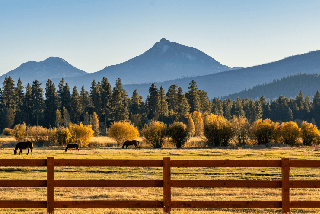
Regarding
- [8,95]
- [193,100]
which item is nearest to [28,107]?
[8,95]

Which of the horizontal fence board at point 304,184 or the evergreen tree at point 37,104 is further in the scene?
the evergreen tree at point 37,104

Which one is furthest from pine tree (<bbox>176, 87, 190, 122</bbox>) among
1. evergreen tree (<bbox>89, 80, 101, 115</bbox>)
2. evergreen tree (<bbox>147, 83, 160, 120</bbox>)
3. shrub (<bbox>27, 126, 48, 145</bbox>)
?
shrub (<bbox>27, 126, 48, 145</bbox>)

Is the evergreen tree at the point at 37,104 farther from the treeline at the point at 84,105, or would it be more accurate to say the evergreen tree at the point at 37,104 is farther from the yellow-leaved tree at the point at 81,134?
the yellow-leaved tree at the point at 81,134

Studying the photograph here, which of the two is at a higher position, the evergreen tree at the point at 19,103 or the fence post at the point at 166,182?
the evergreen tree at the point at 19,103

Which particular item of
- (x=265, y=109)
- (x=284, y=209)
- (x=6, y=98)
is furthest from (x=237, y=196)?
(x=265, y=109)

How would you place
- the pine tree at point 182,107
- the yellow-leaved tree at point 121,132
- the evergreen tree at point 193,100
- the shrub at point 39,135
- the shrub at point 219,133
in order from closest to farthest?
the shrub at point 219,133 < the shrub at point 39,135 < the yellow-leaved tree at point 121,132 < the pine tree at point 182,107 < the evergreen tree at point 193,100

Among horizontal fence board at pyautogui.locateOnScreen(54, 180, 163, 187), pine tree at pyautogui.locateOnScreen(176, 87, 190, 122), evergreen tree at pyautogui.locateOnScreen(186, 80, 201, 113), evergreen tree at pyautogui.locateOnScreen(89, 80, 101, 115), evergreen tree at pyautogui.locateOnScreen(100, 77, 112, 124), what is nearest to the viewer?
horizontal fence board at pyautogui.locateOnScreen(54, 180, 163, 187)

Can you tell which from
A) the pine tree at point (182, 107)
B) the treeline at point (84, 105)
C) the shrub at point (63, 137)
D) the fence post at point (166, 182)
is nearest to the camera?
the fence post at point (166, 182)

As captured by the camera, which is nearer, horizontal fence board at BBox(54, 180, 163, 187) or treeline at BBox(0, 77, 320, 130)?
horizontal fence board at BBox(54, 180, 163, 187)

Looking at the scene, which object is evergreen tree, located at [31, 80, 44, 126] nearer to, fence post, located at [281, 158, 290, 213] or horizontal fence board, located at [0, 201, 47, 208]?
horizontal fence board, located at [0, 201, 47, 208]

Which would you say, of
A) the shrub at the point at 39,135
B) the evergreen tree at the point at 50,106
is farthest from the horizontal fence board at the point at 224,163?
the evergreen tree at the point at 50,106

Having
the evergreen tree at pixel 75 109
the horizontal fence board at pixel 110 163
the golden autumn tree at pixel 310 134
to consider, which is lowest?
the golden autumn tree at pixel 310 134

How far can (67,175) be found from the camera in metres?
19.6

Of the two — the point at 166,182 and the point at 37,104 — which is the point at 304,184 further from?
the point at 37,104
